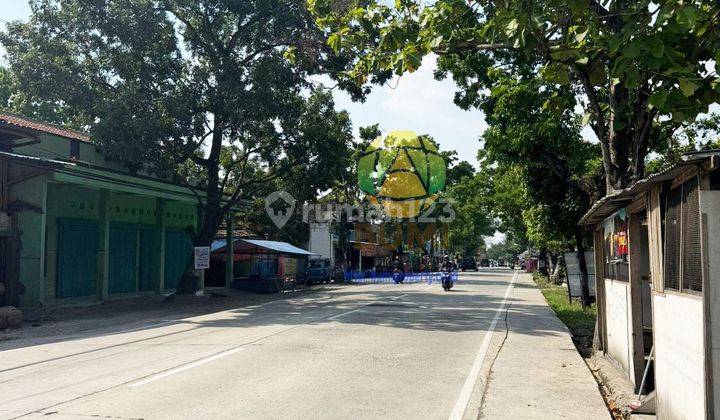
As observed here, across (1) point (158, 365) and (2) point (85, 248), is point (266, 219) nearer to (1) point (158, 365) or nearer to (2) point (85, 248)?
(2) point (85, 248)

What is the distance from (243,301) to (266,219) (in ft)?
78.9

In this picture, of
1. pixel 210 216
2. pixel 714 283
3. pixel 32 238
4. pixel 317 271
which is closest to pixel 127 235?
pixel 210 216

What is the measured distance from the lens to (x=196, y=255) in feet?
80.2

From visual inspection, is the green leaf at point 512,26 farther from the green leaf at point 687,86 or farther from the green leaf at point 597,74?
the green leaf at point 687,86

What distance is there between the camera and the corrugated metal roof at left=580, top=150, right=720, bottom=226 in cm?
496

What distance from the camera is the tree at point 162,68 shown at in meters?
21.4

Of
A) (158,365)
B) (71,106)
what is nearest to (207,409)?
(158,365)

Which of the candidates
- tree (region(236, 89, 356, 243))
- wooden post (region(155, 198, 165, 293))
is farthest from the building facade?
wooden post (region(155, 198, 165, 293))

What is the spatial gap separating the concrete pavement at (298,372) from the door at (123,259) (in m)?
10.1

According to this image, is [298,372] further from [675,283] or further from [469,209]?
[469,209]

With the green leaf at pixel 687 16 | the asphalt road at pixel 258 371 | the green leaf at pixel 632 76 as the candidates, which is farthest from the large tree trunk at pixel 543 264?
the green leaf at pixel 687 16

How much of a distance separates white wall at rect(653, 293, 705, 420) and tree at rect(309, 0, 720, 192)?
7.10ft

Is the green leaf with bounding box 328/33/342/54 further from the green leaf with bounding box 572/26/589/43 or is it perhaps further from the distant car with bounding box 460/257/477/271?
the distant car with bounding box 460/257/477/271

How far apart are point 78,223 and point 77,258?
1349 millimetres
